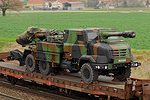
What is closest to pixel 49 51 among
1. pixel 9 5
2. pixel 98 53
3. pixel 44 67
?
pixel 44 67

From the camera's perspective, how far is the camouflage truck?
1439cm

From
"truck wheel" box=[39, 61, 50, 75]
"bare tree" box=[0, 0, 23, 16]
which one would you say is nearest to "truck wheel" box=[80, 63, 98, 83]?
"truck wheel" box=[39, 61, 50, 75]

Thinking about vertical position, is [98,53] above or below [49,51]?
above

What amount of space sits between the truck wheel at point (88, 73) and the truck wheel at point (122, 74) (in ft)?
4.16

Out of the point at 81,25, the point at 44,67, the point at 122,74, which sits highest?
the point at 122,74

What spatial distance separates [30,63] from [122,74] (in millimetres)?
4537

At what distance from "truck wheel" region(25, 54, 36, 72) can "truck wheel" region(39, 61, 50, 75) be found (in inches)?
17.4

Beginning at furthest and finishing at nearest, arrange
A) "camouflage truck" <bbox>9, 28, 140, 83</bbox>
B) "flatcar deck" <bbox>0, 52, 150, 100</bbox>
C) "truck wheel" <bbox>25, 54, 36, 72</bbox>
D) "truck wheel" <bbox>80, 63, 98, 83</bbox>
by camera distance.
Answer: "truck wheel" <bbox>25, 54, 36, 72</bbox> → "truck wheel" <bbox>80, 63, 98, 83</bbox> → "camouflage truck" <bbox>9, 28, 140, 83</bbox> → "flatcar deck" <bbox>0, 52, 150, 100</bbox>

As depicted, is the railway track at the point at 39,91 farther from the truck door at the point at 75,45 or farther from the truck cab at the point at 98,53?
the truck door at the point at 75,45

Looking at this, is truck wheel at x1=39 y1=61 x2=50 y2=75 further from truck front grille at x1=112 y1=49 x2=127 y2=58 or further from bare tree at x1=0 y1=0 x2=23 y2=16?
bare tree at x1=0 y1=0 x2=23 y2=16

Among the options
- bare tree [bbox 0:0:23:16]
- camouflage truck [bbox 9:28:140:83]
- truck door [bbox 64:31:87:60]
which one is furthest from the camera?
bare tree [bbox 0:0:23:16]

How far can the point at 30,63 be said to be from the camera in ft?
59.4

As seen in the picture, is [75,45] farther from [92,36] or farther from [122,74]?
[122,74]

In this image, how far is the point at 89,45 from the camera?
14875 millimetres
